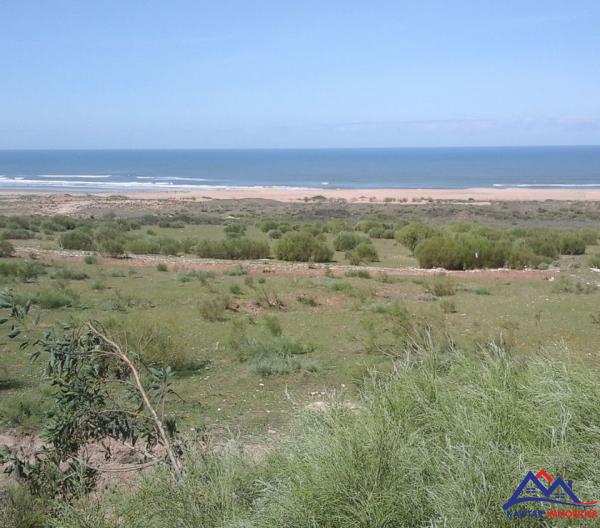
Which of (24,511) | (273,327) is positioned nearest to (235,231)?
(273,327)

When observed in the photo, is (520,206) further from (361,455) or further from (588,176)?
(361,455)

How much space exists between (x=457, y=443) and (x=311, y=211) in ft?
182

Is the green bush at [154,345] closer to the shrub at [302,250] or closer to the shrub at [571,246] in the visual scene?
the shrub at [302,250]

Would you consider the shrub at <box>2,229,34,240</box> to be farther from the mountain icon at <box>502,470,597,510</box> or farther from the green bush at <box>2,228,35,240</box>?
the mountain icon at <box>502,470,597,510</box>

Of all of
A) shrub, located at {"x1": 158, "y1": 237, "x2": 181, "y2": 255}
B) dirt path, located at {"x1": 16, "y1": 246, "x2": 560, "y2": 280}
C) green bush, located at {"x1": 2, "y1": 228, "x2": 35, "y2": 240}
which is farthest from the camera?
green bush, located at {"x1": 2, "y1": 228, "x2": 35, "y2": 240}

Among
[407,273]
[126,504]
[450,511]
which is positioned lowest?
[407,273]

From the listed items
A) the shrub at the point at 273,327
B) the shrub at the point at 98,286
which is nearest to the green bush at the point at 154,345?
the shrub at the point at 273,327

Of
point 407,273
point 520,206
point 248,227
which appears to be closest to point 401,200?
point 520,206

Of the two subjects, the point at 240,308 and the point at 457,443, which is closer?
the point at 457,443

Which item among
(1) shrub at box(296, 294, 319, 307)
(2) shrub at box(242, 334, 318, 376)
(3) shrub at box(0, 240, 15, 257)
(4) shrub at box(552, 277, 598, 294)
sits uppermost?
(3) shrub at box(0, 240, 15, 257)

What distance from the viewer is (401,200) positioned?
72.0 m

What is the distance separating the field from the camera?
4.00 meters

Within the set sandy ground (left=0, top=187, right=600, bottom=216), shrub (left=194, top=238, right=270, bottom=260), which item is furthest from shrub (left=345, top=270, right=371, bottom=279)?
sandy ground (left=0, top=187, right=600, bottom=216)

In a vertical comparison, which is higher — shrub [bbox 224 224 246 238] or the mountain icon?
the mountain icon
